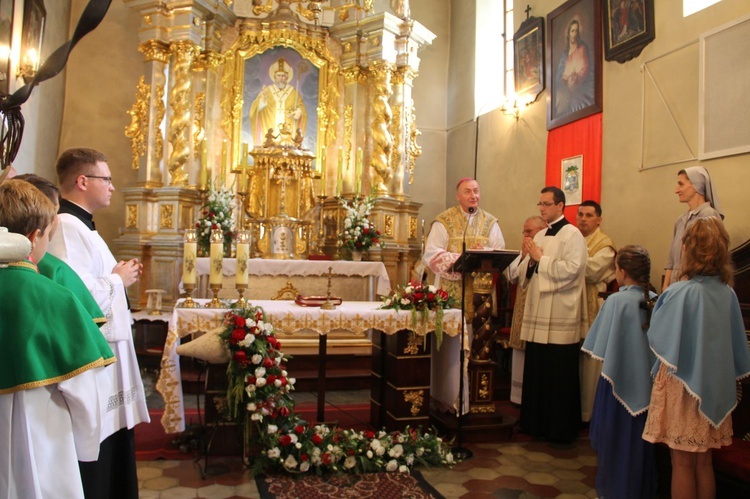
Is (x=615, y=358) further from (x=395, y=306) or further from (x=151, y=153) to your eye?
(x=151, y=153)

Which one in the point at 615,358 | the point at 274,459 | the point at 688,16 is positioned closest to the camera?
the point at 615,358

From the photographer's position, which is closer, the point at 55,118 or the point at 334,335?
the point at 334,335

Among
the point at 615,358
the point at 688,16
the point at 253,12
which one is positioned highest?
the point at 253,12

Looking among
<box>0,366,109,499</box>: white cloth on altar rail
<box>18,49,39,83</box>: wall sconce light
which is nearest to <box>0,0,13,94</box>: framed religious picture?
<box>18,49,39,83</box>: wall sconce light

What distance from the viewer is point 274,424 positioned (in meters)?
4.36

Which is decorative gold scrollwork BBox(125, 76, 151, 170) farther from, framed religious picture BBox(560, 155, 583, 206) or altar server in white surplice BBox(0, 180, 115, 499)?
altar server in white surplice BBox(0, 180, 115, 499)

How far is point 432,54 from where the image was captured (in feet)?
38.2

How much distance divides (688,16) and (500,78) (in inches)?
171

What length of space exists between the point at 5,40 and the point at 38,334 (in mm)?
5198

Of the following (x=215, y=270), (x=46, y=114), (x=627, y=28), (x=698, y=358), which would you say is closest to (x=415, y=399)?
(x=215, y=270)

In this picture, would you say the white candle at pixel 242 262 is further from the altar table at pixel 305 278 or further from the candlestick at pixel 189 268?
the altar table at pixel 305 278

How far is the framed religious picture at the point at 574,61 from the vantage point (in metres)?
7.54

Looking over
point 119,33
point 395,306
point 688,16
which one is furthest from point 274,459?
point 119,33

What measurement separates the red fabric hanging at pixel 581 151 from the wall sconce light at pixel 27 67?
251 inches
